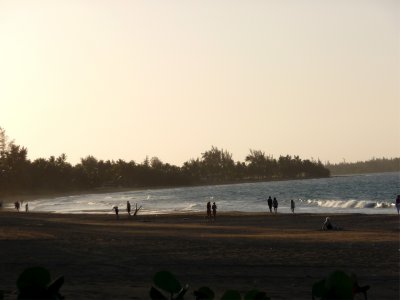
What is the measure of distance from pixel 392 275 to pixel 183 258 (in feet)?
18.9

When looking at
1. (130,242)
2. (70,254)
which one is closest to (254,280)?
(70,254)

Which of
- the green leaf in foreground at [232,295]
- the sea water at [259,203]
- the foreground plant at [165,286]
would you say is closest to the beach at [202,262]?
the foreground plant at [165,286]

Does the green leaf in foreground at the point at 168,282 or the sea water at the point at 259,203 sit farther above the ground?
the green leaf in foreground at the point at 168,282

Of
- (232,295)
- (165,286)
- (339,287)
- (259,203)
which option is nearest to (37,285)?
(165,286)

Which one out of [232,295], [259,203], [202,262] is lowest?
[259,203]

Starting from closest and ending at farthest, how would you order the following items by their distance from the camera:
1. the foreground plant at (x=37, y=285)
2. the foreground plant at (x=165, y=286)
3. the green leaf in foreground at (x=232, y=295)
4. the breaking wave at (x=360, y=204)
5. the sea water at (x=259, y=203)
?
1. the foreground plant at (x=37, y=285)
2. the green leaf in foreground at (x=232, y=295)
3. the foreground plant at (x=165, y=286)
4. the breaking wave at (x=360, y=204)
5. the sea water at (x=259, y=203)

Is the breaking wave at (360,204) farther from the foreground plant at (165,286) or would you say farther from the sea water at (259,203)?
the foreground plant at (165,286)

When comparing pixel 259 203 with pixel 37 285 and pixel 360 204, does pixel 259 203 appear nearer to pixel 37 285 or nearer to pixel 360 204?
pixel 360 204

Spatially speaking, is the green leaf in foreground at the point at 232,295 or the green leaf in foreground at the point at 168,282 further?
the green leaf in foreground at the point at 168,282

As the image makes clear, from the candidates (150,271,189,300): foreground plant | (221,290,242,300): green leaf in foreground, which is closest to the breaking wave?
(150,271,189,300): foreground plant

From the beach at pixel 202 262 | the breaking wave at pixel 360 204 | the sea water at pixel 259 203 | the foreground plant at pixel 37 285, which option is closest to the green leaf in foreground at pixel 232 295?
the foreground plant at pixel 37 285

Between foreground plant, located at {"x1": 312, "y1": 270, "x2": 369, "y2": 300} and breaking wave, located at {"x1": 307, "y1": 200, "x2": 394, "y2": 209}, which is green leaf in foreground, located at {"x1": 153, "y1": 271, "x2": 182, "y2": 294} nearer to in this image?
foreground plant, located at {"x1": 312, "y1": 270, "x2": 369, "y2": 300}

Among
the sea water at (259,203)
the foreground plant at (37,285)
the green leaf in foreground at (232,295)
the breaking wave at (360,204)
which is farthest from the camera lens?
the sea water at (259,203)

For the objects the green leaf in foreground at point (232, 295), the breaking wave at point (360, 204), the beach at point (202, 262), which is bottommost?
the breaking wave at point (360, 204)
